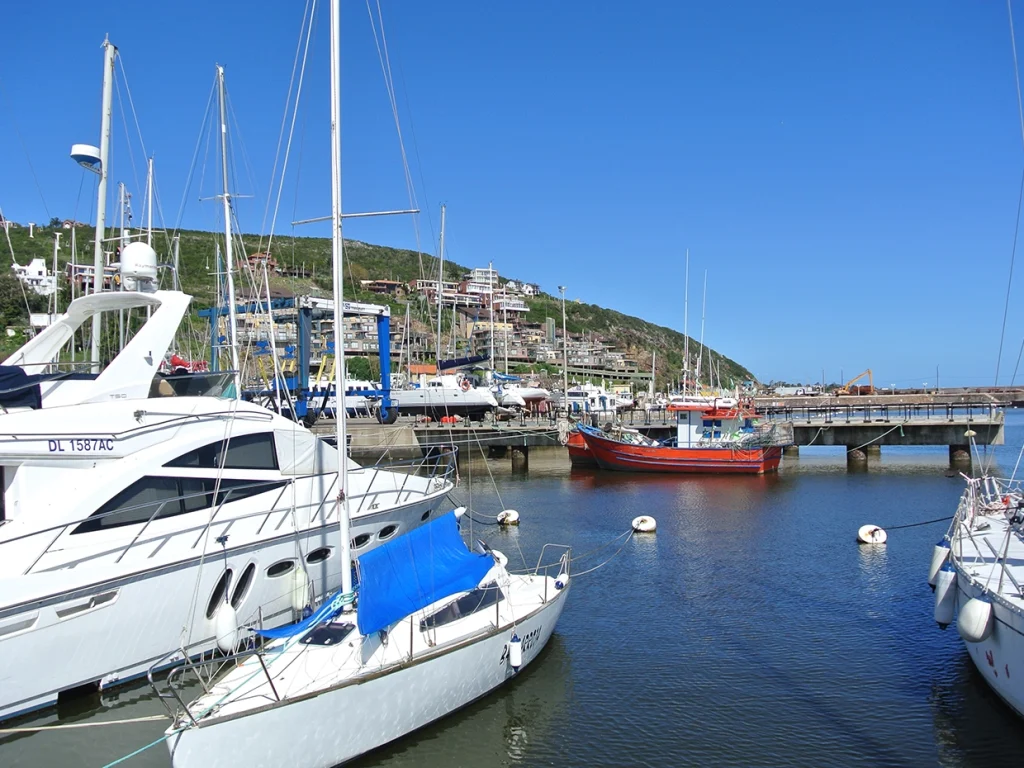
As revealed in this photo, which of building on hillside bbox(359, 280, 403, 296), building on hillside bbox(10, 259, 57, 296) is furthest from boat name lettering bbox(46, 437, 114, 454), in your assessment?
building on hillside bbox(359, 280, 403, 296)

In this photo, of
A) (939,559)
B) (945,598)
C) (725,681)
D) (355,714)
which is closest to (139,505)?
(355,714)

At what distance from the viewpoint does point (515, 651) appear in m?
12.4

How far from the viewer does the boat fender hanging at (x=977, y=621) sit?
1094cm

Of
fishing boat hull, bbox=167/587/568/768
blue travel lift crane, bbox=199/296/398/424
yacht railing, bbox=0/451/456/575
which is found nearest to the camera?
fishing boat hull, bbox=167/587/568/768

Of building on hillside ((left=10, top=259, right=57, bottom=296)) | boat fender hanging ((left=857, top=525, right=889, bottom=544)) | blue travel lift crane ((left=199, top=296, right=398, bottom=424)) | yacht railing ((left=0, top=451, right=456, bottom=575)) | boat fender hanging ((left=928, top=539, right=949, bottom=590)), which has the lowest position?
boat fender hanging ((left=857, top=525, right=889, bottom=544))

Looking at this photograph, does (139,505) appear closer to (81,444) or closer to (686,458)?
(81,444)

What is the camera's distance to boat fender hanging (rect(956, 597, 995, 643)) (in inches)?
431

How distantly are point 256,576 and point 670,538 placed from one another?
1582cm

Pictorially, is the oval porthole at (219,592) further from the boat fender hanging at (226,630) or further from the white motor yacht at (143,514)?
the boat fender hanging at (226,630)

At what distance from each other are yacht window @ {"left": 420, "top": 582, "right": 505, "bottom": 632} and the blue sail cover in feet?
1.58

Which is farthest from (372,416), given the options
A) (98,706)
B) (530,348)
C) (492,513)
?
(530,348)

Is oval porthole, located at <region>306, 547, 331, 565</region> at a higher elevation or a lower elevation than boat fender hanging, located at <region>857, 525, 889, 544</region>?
higher

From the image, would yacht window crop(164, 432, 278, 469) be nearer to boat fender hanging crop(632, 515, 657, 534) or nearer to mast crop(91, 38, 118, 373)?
mast crop(91, 38, 118, 373)

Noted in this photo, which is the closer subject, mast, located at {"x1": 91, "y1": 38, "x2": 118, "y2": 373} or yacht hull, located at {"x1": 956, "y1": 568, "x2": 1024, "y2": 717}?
yacht hull, located at {"x1": 956, "y1": 568, "x2": 1024, "y2": 717}
